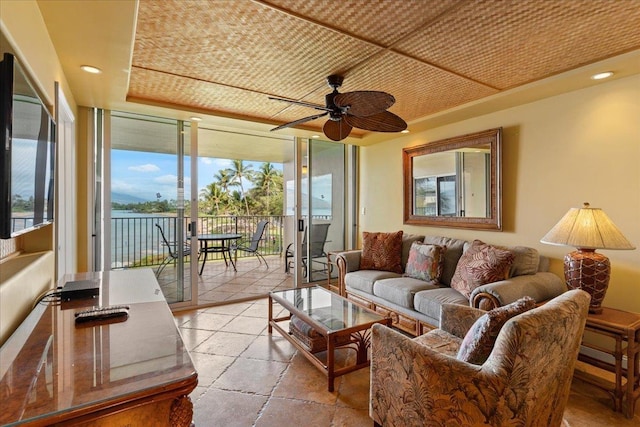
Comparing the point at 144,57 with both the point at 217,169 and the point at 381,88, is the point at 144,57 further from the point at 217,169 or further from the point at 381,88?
the point at 217,169

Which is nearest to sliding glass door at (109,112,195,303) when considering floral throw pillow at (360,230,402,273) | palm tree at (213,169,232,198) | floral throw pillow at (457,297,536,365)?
floral throw pillow at (360,230,402,273)

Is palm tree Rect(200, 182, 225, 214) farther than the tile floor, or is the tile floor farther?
palm tree Rect(200, 182, 225, 214)

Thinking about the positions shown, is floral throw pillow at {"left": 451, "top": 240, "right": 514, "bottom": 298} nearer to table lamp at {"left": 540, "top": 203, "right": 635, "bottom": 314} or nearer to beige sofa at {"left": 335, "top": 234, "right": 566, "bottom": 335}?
beige sofa at {"left": 335, "top": 234, "right": 566, "bottom": 335}

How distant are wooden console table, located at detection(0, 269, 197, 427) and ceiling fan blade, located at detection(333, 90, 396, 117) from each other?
1.69 m

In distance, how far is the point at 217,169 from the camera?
37.6ft

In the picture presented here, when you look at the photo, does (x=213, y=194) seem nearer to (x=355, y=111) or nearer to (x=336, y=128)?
(x=336, y=128)

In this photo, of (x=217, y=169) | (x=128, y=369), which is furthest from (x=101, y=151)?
(x=217, y=169)

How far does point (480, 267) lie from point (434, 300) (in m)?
0.51

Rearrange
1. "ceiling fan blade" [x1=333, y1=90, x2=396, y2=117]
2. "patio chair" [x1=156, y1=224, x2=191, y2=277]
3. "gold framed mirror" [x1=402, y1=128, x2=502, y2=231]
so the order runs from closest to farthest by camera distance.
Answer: "ceiling fan blade" [x1=333, y1=90, x2=396, y2=117] < "gold framed mirror" [x1=402, y1=128, x2=502, y2=231] < "patio chair" [x1=156, y1=224, x2=191, y2=277]

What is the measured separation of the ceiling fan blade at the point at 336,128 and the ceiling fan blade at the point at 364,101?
1.27ft

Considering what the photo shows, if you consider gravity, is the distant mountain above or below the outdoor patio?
above

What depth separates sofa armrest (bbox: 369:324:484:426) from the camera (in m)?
1.30

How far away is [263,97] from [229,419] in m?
2.67

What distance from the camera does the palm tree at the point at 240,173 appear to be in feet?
38.2
